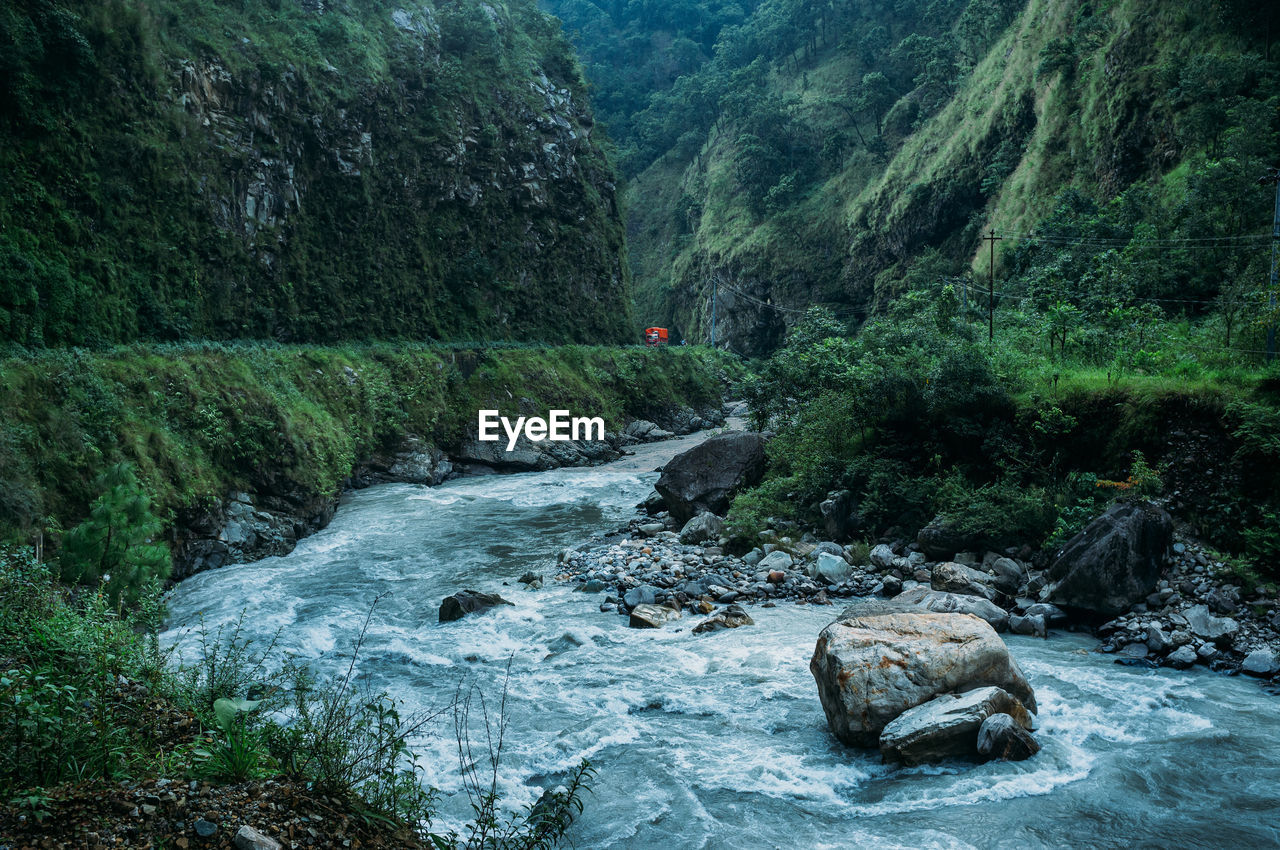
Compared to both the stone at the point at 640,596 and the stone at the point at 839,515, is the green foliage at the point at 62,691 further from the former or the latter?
the stone at the point at 839,515

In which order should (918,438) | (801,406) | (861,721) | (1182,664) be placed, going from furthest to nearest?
(801,406) < (918,438) < (1182,664) < (861,721)

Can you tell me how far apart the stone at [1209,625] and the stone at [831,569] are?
477 cm

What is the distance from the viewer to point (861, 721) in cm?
718

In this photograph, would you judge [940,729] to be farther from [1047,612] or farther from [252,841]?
[252,841]

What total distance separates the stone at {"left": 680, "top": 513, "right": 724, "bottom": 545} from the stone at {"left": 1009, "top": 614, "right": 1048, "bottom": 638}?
645cm

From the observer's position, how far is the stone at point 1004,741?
682 cm

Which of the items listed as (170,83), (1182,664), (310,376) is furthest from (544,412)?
(1182,664)

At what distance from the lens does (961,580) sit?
1137 cm

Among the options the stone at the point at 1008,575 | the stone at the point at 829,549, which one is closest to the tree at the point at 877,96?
the stone at the point at 829,549

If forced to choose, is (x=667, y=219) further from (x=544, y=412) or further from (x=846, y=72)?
(x=544, y=412)

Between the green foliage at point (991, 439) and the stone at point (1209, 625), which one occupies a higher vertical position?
the green foliage at point (991, 439)

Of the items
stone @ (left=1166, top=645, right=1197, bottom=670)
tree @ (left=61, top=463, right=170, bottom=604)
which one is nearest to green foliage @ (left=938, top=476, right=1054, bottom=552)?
stone @ (left=1166, top=645, right=1197, bottom=670)

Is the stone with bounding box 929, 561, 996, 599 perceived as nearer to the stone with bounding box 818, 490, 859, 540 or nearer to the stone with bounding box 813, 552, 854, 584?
the stone with bounding box 813, 552, 854, 584

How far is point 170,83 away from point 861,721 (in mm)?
29568
